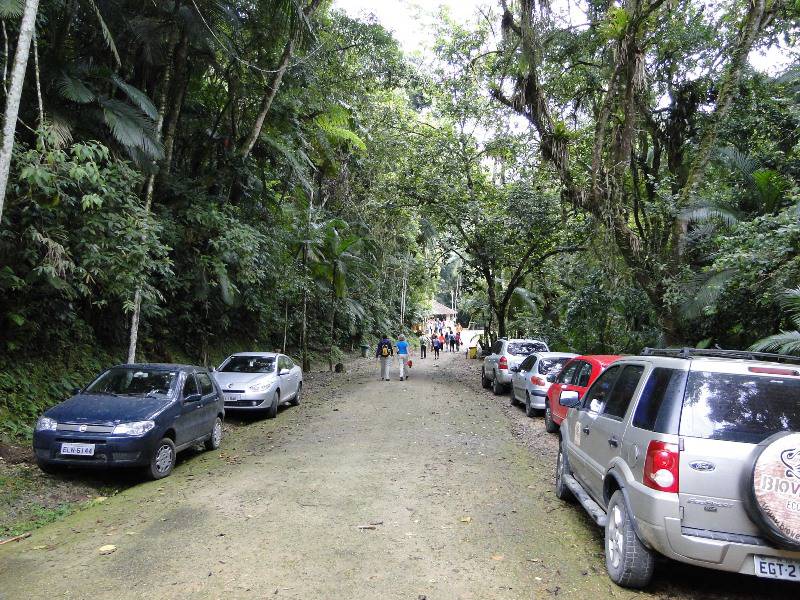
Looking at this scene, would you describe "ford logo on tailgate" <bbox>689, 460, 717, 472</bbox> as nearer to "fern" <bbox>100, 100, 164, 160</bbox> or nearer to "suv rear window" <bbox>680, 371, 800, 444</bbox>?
"suv rear window" <bbox>680, 371, 800, 444</bbox>

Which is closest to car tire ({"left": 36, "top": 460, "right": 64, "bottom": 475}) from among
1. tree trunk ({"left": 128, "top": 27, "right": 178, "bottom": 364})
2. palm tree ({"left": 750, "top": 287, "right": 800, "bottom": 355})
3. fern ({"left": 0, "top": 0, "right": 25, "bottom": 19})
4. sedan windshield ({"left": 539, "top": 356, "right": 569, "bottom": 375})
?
tree trunk ({"left": 128, "top": 27, "right": 178, "bottom": 364})

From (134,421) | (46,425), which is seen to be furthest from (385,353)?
(46,425)

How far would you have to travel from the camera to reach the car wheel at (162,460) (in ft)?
24.7

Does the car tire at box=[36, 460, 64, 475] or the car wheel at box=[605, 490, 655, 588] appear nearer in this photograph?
the car wheel at box=[605, 490, 655, 588]

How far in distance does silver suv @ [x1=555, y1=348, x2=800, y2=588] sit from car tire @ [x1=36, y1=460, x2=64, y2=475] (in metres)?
6.71

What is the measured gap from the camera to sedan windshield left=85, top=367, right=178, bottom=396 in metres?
8.23

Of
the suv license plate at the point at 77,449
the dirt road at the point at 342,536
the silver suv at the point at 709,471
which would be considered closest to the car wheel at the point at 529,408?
the dirt road at the point at 342,536

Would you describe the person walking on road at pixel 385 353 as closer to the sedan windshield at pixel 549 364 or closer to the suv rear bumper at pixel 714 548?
the sedan windshield at pixel 549 364

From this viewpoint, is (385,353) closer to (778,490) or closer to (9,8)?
(9,8)

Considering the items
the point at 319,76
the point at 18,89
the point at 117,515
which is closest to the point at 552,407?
the point at 117,515

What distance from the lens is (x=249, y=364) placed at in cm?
1351

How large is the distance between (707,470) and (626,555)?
928mm

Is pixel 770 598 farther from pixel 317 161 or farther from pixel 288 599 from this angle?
pixel 317 161

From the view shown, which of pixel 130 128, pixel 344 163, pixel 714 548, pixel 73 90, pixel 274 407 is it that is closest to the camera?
pixel 714 548
